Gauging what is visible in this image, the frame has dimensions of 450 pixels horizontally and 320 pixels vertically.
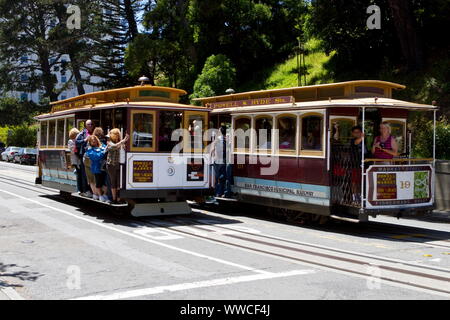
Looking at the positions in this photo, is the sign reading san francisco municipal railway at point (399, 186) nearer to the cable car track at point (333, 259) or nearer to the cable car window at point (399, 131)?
the cable car window at point (399, 131)

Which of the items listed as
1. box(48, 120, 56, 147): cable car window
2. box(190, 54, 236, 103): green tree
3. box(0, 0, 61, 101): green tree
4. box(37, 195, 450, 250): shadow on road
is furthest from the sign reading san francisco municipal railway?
box(0, 0, 61, 101): green tree

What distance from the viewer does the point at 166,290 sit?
6672 mm

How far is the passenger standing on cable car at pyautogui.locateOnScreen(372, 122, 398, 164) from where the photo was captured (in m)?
11.6

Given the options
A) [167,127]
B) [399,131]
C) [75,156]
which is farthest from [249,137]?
[75,156]

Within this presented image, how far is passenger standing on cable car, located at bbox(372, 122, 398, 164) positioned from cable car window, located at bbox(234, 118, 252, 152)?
149 inches

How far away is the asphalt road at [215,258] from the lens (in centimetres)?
672

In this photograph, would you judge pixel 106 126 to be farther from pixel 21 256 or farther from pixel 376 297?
pixel 376 297

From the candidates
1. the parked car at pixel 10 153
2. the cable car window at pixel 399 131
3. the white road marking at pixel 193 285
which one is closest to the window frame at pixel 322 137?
the cable car window at pixel 399 131

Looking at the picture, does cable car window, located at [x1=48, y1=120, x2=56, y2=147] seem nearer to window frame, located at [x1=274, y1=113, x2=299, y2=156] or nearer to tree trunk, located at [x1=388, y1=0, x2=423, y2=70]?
window frame, located at [x1=274, y1=113, x2=299, y2=156]

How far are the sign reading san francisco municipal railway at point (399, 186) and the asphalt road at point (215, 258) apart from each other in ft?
2.49

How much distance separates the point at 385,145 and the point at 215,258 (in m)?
5.20

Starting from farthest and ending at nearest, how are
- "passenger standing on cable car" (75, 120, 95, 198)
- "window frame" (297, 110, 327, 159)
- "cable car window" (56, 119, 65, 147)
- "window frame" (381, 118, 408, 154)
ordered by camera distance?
"cable car window" (56, 119, 65, 147) → "passenger standing on cable car" (75, 120, 95, 198) → "window frame" (381, 118, 408, 154) → "window frame" (297, 110, 327, 159)
